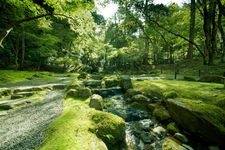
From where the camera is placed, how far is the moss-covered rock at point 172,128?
9172mm

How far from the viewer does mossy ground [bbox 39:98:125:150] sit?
20.0 feet

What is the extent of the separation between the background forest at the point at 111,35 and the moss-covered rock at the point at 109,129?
35.3 feet

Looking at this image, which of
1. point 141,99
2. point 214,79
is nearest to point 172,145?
point 141,99

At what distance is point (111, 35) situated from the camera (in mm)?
55688

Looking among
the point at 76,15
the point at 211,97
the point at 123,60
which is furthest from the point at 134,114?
the point at 123,60

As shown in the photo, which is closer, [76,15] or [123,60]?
[76,15]

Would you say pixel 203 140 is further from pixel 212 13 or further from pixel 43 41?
pixel 43 41

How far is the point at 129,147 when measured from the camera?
767 cm

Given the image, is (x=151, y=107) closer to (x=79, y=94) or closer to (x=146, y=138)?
(x=146, y=138)

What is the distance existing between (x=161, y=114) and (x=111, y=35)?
46352mm

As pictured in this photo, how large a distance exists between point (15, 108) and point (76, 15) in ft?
27.8

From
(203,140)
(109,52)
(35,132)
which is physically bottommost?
(203,140)

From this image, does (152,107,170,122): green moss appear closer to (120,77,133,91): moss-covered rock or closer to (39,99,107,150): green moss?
(39,99,107,150): green moss

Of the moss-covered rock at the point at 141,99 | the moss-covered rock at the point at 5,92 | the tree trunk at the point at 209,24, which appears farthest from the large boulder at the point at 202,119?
the tree trunk at the point at 209,24
